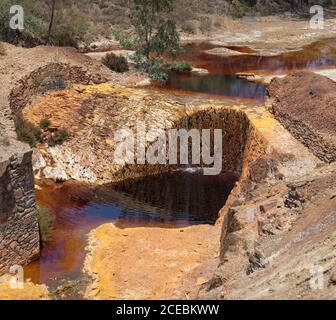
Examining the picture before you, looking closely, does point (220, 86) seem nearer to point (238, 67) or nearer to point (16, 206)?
point (238, 67)

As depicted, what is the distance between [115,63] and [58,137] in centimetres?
994

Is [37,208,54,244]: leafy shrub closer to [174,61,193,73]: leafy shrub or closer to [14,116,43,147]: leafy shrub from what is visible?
[14,116,43,147]: leafy shrub

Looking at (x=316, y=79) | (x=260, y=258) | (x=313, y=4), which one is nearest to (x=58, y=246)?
(x=260, y=258)

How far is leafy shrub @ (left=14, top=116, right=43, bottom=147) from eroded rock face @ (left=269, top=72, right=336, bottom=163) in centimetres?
912

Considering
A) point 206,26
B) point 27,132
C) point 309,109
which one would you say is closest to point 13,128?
point 27,132

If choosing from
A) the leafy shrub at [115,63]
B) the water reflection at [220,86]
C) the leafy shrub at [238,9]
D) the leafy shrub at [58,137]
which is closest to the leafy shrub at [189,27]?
the leafy shrub at [238,9]

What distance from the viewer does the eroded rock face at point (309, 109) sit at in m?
17.2

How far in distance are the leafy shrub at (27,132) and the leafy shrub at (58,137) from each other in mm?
421

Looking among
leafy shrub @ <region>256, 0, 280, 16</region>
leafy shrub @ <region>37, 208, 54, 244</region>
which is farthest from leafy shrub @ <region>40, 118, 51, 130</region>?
leafy shrub @ <region>256, 0, 280, 16</region>

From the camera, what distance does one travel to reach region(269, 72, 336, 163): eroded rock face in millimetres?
17217

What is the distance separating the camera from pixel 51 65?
24.4 meters

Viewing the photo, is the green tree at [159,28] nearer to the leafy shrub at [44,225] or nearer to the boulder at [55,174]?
the boulder at [55,174]

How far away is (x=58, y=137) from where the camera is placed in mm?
21797

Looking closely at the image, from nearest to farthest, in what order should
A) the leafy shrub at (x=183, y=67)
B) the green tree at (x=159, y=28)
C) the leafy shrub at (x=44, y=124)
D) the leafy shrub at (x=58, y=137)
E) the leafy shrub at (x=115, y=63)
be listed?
the leafy shrub at (x=58, y=137) < the leafy shrub at (x=44, y=124) < the leafy shrub at (x=115, y=63) < the green tree at (x=159, y=28) < the leafy shrub at (x=183, y=67)
